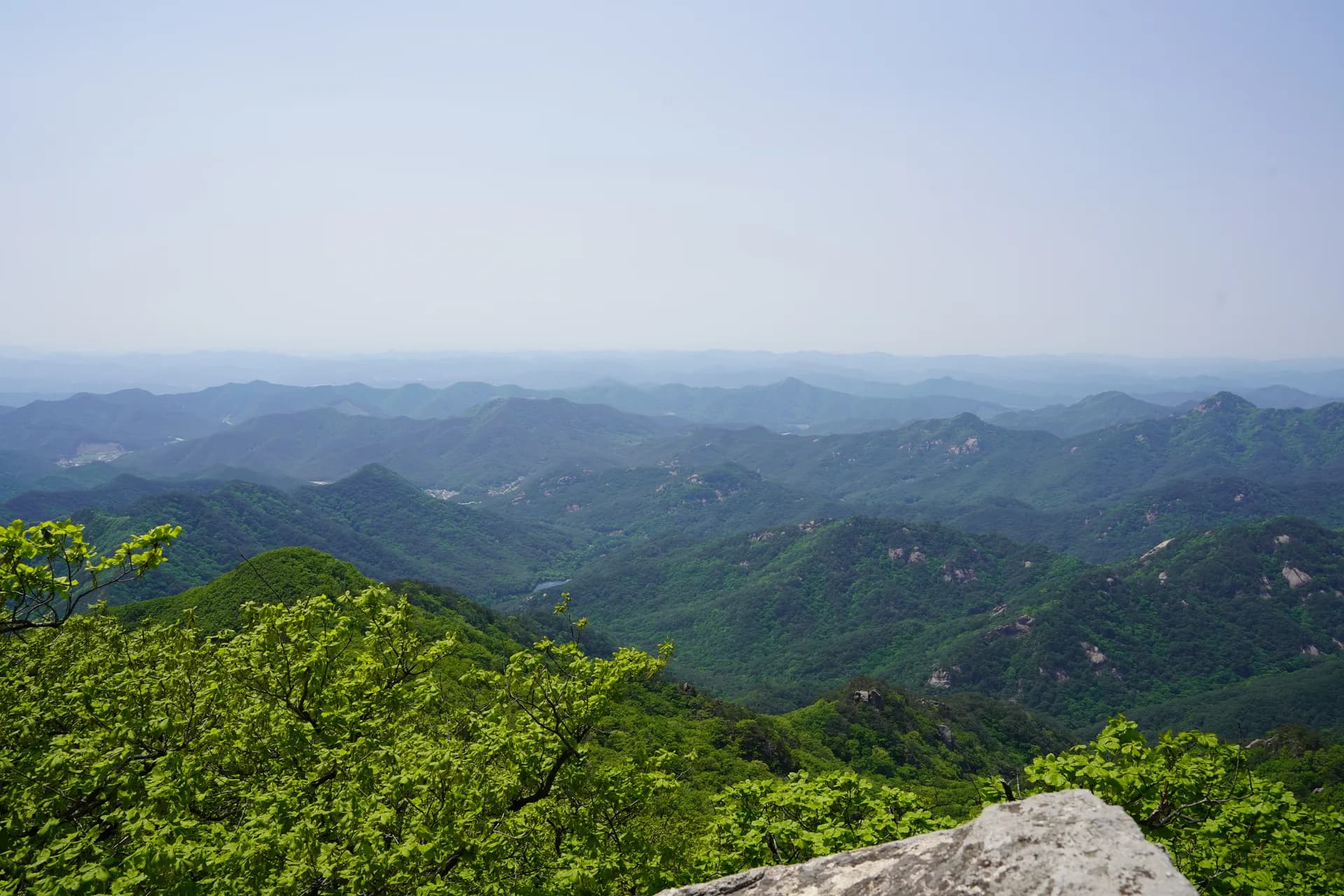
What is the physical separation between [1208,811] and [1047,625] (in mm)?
166905

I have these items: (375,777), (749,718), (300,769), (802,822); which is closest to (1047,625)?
(749,718)

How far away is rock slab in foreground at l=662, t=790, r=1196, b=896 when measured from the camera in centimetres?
548

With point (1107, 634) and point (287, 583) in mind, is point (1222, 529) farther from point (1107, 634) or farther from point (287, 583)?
point (287, 583)

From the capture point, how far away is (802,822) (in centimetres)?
1159

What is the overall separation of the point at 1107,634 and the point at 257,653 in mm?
185729

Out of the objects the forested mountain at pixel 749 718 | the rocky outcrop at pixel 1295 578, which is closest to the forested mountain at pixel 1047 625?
the rocky outcrop at pixel 1295 578

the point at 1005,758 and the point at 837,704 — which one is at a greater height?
the point at 837,704

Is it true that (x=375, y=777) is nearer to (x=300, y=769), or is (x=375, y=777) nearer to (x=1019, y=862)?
(x=300, y=769)

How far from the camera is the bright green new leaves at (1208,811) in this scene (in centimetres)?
902

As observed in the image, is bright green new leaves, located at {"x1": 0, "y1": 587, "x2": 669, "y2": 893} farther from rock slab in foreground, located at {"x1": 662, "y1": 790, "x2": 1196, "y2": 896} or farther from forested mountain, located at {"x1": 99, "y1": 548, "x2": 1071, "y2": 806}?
forested mountain, located at {"x1": 99, "y1": 548, "x2": 1071, "y2": 806}

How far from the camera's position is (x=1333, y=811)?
11359 mm

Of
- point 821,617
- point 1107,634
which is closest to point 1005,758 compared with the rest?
point 1107,634

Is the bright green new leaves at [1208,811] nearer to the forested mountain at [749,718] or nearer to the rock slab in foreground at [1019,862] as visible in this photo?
the rock slab in foreground at [1019,862]

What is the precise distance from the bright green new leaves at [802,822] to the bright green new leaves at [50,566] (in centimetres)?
1076
